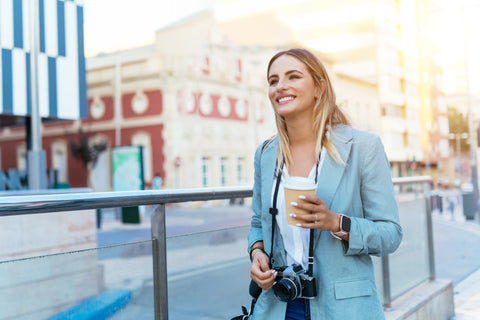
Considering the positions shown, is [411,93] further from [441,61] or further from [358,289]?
[358,289]

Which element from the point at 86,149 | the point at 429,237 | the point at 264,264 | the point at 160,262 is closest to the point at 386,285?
the point at 429,237

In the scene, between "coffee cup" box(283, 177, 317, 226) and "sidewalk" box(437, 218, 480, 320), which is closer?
"coffee cup" box(283, 177, 317, 226)

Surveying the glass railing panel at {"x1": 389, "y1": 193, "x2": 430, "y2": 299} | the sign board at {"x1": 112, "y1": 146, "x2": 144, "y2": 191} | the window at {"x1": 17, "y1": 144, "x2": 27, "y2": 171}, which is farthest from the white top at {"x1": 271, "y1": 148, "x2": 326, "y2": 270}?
the window at {"x1": 17, "y1": 144, "x2": 27, "y2": 171}

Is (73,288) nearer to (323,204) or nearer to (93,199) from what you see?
(93,199)

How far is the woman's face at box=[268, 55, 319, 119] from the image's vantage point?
203 centimetres

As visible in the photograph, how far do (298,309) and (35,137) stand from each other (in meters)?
8.52

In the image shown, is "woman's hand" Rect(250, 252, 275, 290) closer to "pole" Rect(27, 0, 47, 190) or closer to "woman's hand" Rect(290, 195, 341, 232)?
"woman's hand" Rect(290, 195, 341, 232)

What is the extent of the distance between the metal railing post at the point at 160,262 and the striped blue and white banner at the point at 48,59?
404 inches

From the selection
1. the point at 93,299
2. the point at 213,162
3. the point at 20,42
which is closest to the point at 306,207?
the point at 93,299

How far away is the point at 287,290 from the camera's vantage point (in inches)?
71.1

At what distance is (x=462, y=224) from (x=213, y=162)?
73.3 feet

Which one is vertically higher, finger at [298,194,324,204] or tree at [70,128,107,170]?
tree at [70,128,107,170]

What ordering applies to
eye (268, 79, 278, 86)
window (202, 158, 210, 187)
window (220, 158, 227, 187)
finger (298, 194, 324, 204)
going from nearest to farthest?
finger (298, 194, 324, 204) → eye (268, 79, 278, 86) → window (202, 158, 210, 187) → window (220, 158, 227, 187)

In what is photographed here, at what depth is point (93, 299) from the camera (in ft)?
7.48
